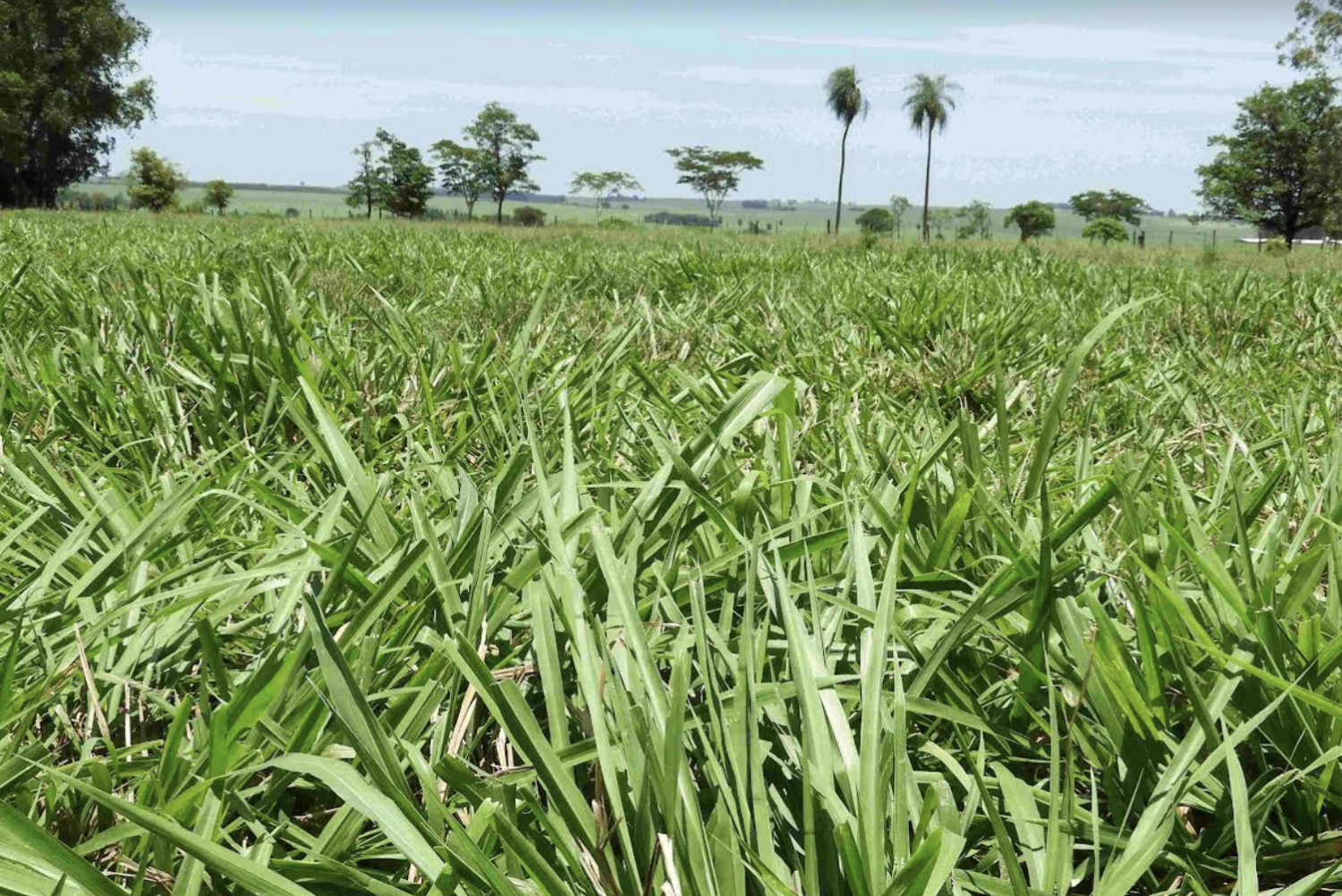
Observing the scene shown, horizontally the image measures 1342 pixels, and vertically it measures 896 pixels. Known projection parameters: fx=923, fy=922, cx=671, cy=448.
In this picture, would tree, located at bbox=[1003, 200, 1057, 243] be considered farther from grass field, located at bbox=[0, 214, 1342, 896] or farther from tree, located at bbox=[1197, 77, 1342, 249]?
grass field, located at bbox=[0, 214, 1342, 896]

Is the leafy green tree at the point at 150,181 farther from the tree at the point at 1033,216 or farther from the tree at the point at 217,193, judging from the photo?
the tree at the point at 1033,216

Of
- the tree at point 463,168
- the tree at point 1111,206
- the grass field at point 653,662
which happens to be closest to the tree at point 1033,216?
the tree at point 1111,206

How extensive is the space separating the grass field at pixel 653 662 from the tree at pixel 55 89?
2077 inches

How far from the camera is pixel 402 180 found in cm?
9225

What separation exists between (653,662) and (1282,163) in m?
76.2

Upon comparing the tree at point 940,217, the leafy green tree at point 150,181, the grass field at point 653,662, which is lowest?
the grass field at point 653,662

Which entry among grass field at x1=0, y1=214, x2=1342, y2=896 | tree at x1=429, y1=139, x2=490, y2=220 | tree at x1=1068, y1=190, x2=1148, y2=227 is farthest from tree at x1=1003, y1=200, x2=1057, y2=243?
grass field at x1=0, y1=214, x2=1342, y2=896

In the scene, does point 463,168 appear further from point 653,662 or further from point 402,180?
point 653,662

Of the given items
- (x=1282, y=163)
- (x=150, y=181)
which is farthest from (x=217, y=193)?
(x=1282, y=163)

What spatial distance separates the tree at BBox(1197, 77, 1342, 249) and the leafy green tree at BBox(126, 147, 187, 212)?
81.2 m

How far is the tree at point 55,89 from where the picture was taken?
44.1 m

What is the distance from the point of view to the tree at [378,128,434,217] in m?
92.2

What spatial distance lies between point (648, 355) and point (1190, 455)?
4.11ft

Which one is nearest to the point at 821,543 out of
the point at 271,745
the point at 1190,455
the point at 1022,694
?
the point at 1022,694
